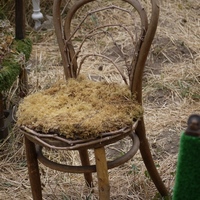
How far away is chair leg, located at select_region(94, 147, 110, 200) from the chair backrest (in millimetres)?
388

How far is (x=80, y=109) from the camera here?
231 centimetres

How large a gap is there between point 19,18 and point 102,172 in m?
1.70

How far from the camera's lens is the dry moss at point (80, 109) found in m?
2.17

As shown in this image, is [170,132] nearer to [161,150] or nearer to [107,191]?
[161,150]

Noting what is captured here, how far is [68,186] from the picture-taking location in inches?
123

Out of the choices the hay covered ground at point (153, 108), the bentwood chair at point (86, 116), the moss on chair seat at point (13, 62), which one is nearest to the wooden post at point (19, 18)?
the moss on chair seat at point (13, 62)

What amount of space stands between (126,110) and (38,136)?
40 cm

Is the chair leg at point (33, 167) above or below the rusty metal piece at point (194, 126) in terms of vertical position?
below

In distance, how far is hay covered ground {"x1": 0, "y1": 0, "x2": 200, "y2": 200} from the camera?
3086 millimetres

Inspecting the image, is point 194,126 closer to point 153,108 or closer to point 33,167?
point 33,167

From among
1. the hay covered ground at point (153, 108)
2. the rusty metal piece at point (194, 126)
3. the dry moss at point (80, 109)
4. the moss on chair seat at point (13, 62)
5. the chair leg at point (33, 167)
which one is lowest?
the hay covered ground at point (153, 108)

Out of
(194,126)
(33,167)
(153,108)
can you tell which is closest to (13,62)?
(33,167)

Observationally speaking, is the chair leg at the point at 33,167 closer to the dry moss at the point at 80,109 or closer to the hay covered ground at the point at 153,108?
the dry moss at the point at 80,109

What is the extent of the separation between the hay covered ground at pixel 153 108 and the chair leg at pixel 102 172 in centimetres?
63
